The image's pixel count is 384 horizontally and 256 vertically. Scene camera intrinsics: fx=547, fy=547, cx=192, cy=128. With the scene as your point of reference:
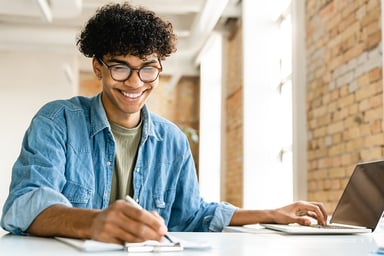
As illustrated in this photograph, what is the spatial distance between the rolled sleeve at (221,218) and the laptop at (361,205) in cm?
14

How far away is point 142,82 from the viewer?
68.5 inches

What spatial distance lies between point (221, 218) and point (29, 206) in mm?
727

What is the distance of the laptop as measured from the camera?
165cm

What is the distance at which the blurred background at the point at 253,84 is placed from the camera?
373 cm

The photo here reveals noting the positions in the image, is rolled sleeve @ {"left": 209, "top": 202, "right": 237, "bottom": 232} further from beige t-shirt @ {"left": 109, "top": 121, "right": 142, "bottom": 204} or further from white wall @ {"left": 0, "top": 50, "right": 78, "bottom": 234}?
white wall @ {"left": 0, "top": 50, "right": 78, "bottom": 234}

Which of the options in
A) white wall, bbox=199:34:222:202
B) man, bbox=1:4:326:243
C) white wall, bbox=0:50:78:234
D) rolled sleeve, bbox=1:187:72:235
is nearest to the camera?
rolled sleeve, bbox=1:187:72:235

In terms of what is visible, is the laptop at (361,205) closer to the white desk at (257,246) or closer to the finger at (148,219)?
the white desk at (257,246)

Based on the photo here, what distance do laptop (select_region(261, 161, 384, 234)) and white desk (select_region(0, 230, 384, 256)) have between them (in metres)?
0.18

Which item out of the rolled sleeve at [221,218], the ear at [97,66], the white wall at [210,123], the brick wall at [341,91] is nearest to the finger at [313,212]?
the rolled sleeve at [221,218]

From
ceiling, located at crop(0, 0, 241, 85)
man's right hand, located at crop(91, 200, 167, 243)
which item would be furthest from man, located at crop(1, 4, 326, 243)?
ceiling, located at crop(0, 0, 241, 85)

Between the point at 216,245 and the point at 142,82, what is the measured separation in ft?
2.35

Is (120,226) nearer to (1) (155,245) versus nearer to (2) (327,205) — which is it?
(1) (155,245)

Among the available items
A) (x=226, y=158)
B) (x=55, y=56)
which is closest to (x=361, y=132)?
(x=226, y=158)

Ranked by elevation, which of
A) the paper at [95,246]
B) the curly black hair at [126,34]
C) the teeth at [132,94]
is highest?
the curly black hair at [126,34]
